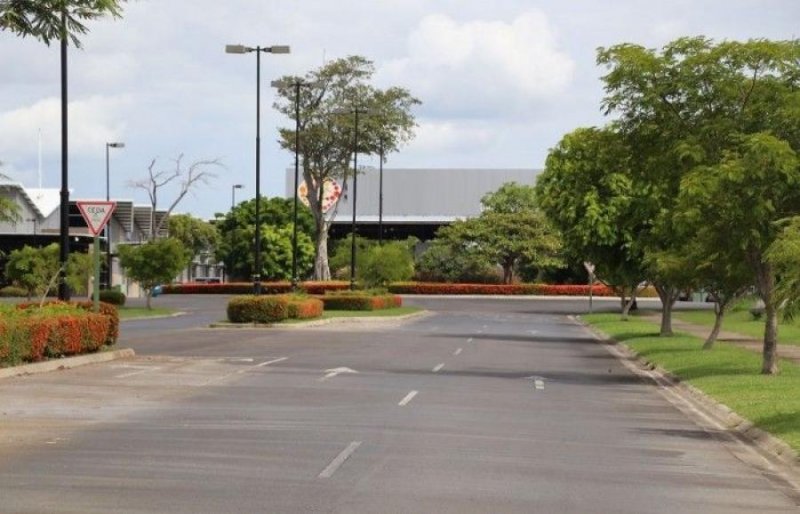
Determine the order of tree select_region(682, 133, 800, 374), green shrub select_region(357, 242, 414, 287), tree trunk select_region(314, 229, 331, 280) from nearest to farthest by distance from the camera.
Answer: tree select_region(682, 133, 800, 374), green shrub select_region(357, 242, 414, 287), tree trunk select_region(314, 229, 331, 280)

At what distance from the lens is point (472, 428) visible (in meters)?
16.1

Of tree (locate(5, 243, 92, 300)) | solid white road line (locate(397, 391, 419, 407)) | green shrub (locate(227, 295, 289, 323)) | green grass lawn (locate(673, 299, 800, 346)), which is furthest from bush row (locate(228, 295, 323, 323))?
solid white road line (locate(397, 391, 419, 407))

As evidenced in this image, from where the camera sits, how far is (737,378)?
24109 millimetres

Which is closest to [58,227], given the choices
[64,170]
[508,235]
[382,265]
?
[382,265]

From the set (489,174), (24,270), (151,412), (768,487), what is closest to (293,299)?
(24,270)

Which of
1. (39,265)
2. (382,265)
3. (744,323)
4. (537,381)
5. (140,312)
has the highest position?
(382,265)

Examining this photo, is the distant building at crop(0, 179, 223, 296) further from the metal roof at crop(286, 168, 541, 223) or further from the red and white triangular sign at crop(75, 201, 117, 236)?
the red and white triangular sign at crop(75, 201, 117, 236)

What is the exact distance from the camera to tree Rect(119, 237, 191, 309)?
63.6m

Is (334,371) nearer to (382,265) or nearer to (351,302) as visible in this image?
(351,302)

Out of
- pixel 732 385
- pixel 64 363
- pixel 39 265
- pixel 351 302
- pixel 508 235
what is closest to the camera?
pixel 732 385

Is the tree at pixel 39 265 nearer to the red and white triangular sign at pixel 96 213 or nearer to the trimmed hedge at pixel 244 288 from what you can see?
the trimmed hedge at pixel 244 288

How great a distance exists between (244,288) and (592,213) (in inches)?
2290

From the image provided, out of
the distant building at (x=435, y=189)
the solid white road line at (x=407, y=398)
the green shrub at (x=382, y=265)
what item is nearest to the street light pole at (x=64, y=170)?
the solid white road line at (x=407, y=398)

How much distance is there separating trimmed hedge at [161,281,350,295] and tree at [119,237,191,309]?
2200 cm
